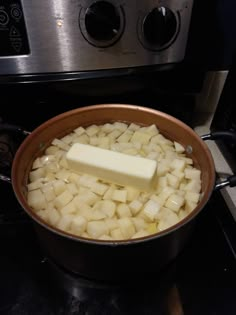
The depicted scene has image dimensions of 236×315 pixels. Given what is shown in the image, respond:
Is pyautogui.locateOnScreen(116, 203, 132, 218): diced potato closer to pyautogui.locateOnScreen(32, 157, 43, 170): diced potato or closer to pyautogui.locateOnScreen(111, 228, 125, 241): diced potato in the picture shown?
pyautogui.locateOnScreen(111, 228, 125, 241): diced potato

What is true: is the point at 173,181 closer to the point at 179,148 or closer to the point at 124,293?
the point at 179,148

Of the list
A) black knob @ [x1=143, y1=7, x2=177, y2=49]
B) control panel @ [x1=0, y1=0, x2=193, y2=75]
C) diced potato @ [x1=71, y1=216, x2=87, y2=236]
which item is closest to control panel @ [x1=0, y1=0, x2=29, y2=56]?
control panel @ [x1=0, y1=0, x2=193, y2=75]

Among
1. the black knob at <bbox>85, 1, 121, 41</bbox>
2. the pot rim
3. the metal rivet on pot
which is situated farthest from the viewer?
the metal rivet on pot

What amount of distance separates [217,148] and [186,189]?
0.27 m

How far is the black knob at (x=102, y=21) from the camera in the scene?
550 mm

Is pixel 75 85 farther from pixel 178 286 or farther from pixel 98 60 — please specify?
pixel 178 286

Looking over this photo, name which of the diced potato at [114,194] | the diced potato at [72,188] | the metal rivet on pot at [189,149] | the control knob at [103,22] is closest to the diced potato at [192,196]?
the diced potato at [114,194]

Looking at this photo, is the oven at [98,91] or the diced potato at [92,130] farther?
the diced potato at [92,130]

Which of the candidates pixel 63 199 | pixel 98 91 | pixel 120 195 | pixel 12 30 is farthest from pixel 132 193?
pixel 12 30

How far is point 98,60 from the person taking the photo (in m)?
0.62

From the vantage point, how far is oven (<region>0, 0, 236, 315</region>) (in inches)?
→ 21.9

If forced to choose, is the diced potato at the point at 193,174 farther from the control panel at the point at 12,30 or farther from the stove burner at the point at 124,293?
the control panel at the point at 12,30

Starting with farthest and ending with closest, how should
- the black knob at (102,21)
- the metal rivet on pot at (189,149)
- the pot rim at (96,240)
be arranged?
the metal rivet on pot at (189,149), the black knob at (102,21), the pot rim at (96,240)

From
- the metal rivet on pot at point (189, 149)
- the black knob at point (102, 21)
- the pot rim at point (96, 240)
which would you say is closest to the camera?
the pot rim at point (96, 240)
